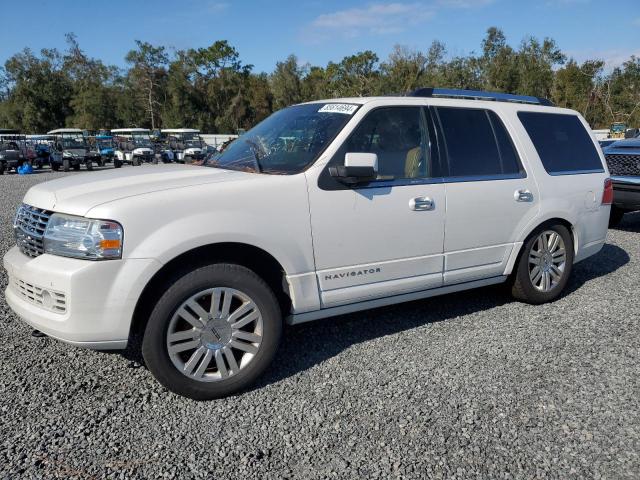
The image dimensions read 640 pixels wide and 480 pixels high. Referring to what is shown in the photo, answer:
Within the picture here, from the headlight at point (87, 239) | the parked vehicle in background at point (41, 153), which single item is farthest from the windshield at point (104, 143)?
the headlight at point (87, 239)

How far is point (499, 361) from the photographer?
12.1ft

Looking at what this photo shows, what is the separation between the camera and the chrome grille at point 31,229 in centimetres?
306

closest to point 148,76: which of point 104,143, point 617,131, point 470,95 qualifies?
point 104,143

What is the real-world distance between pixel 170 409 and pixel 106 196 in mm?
1301

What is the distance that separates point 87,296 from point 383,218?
1944mm

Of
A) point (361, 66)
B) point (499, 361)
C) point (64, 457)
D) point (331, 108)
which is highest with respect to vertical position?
point (361, 66)

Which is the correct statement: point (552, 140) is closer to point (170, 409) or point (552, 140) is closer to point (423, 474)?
point (423, 474)

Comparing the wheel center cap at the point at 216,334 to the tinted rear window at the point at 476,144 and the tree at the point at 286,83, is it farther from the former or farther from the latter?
the tree at the point at 286,83

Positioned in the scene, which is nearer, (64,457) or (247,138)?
(64,457)

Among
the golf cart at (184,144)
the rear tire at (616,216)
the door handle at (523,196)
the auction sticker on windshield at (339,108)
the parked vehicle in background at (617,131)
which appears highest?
the auction sticker on windshield at (339,108)

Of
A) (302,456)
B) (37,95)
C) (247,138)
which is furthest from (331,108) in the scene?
(37,95)

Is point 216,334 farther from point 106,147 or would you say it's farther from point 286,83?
point 286,83

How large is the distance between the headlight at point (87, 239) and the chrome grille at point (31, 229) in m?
0.18

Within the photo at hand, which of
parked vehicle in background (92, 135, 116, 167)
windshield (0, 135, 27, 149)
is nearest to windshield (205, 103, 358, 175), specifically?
windshield (0, 135, 27, 149)
